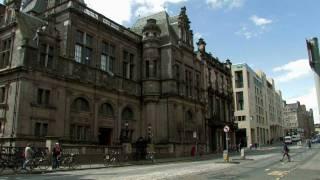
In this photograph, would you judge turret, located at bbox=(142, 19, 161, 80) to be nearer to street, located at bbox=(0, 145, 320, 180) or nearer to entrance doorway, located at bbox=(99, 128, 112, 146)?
entrance doorway, located at bbox=(99, 128, 112, 146)

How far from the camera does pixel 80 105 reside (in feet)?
122

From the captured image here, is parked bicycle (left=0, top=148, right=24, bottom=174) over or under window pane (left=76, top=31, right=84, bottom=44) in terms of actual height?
under

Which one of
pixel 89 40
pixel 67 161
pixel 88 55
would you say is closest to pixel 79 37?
pixel 89 40

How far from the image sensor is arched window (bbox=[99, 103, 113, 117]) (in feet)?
131

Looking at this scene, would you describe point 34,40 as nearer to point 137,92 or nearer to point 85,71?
point 85,71

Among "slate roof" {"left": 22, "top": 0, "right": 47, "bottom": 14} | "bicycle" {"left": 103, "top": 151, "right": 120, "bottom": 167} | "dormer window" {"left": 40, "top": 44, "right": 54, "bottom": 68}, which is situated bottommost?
"bicycle" {"left": 103, "top": 151, "right": 120, "bottom": 167}

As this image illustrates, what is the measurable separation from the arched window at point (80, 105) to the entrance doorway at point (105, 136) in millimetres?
3656

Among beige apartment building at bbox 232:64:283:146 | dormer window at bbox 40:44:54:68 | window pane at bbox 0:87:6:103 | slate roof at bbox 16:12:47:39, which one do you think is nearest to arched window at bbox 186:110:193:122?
dormer window at bbox 40:44:54:68

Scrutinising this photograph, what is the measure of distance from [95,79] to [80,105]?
3575mm

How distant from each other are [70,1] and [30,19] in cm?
443

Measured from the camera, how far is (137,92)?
46.3 meters

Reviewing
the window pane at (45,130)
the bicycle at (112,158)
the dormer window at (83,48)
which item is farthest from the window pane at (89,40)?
the bicycle at (112,158)

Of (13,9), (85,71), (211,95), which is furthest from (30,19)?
(211,95)

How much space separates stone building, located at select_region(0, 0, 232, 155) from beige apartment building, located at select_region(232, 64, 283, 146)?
4027cm
